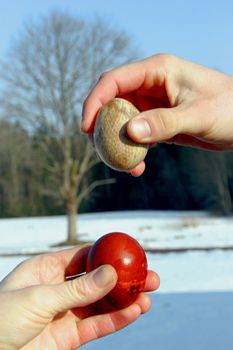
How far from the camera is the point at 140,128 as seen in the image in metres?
1.82

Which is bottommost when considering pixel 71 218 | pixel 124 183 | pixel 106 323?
pixel 106 323

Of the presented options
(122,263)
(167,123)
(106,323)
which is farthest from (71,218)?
(167,123)

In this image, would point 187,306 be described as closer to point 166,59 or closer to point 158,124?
point 166,59

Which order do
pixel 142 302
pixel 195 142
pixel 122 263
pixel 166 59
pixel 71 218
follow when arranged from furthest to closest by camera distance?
pixel 71 218 → pixel 195 142 → pixel 166 59 → pixel 142 302 → pixel 122 263

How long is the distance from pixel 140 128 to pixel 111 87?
1.52 feet

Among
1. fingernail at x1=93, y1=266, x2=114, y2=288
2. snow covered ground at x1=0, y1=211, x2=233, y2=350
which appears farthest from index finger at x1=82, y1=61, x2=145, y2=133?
snow covered ground at x1=0, y1=211, x2=233, y2=350

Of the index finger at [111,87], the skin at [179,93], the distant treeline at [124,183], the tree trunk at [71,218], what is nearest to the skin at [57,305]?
the skin at [179,93]

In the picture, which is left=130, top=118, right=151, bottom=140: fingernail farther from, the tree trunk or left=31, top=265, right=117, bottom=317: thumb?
the tree trunk

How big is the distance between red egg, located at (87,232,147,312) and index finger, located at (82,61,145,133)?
0.47m

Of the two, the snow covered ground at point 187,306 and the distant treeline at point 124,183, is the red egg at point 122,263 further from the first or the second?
the distant treeline at point 124,183

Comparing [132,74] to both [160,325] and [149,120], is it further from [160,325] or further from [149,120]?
[160,325]

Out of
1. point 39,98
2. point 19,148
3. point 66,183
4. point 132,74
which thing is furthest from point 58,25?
point 19,148

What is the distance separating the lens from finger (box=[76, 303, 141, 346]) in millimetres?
2092

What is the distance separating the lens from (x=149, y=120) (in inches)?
72.1
